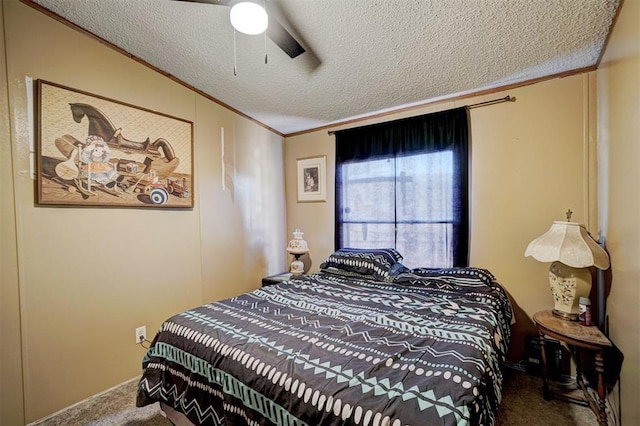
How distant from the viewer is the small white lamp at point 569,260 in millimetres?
1704

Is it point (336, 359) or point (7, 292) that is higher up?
point (7, 292)

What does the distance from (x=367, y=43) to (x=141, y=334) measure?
2.94m

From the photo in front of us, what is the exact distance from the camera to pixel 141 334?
2.28 metres

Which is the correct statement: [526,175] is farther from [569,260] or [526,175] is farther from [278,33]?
[278,33]

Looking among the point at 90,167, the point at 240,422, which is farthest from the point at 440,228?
the point at 90,167

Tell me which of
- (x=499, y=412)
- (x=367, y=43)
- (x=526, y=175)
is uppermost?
(x=367, y=43)

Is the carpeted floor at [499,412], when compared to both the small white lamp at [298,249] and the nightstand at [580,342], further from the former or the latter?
the small white lamp at [298,249]

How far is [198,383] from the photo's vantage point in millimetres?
1380

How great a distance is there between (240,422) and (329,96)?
2648 millimetres

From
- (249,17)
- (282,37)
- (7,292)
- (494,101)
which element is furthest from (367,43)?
(7,292)

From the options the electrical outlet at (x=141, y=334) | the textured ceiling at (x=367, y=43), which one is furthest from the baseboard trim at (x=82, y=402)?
the textured ceiling at (x=367, y=43)

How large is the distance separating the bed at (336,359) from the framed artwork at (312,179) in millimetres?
1677

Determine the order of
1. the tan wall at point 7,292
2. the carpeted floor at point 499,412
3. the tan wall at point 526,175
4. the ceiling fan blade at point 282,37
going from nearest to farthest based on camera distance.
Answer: the ceiling fan blade at point 282,37 < the tan wall at point 7,292 < the carpeted floor at point 499,412 < the tan wall at point 526,175

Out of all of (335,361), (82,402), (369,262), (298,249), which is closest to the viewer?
(335,361)
